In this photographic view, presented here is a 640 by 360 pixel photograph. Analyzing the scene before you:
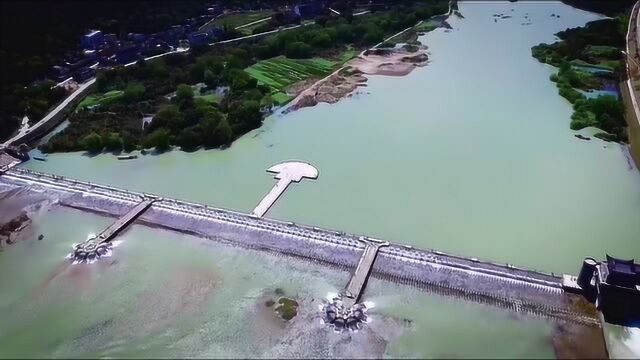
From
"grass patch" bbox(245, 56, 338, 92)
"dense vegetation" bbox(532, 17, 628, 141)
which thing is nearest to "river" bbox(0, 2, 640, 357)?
"dense vegetation" bbox(532, 17, 628, 141)

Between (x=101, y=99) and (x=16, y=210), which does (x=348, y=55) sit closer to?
(x=101, y=99)

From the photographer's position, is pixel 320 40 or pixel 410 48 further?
pixel 320 40

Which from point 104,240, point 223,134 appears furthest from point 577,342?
point 223,134

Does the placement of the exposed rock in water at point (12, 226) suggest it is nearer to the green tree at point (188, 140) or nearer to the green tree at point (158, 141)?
the green tree at point (158, 141)

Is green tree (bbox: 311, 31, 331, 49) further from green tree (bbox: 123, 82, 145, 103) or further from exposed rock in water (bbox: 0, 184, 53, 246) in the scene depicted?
exposed rock in water (bbox: 0, 184, 53, 246)

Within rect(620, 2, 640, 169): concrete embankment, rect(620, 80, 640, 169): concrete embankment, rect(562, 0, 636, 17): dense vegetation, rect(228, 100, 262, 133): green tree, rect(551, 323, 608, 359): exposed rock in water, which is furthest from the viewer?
rect(562, 0, 636, 17): dense vegetation

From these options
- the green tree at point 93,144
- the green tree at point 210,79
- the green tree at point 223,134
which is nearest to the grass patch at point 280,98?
the green tree at point 210,79
